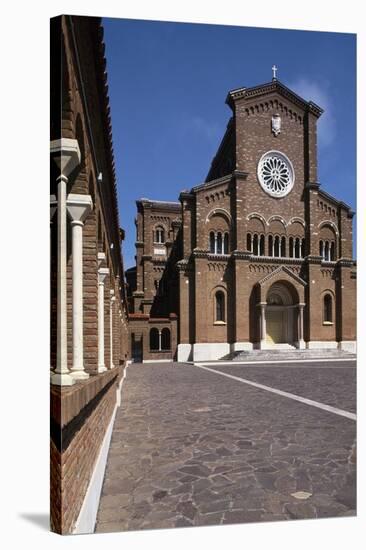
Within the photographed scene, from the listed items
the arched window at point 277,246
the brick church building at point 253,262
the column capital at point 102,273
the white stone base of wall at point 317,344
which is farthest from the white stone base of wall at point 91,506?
the arched window at point 277,246

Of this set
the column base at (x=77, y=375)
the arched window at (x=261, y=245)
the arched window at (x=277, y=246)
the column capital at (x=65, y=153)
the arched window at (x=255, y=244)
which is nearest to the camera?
the column capital at (x=65, y=153)

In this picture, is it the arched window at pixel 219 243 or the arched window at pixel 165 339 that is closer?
the arched window at pixel 219 243

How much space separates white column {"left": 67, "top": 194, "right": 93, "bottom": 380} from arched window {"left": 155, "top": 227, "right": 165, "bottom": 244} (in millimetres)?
29151

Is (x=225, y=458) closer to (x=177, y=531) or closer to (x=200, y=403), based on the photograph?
(x=177, y=531)

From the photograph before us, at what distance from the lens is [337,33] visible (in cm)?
498

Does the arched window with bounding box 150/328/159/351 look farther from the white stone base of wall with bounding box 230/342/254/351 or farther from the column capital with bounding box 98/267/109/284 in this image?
the column capital with bounding box 98/267/109/284

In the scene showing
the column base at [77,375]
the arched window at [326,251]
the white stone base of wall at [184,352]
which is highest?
the arched window at [326,251]

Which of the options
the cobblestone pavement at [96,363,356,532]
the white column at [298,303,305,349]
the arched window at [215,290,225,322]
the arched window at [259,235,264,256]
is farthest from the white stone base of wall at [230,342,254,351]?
the cobblestone pavement at [96,363,356,532]

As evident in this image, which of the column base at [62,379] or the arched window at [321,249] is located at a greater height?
the arched window at [321,249]

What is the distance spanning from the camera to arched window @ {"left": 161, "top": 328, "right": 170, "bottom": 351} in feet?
76.4

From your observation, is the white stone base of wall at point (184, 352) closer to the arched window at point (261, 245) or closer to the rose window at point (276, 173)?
the arched window at point (261, 245)

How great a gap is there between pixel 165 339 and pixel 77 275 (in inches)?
802

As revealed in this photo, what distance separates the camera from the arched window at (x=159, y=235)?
107ft

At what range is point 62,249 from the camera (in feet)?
10.2
